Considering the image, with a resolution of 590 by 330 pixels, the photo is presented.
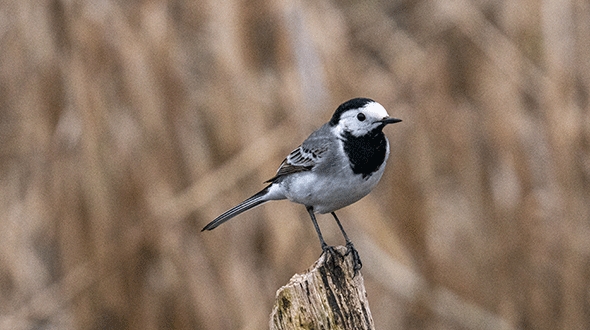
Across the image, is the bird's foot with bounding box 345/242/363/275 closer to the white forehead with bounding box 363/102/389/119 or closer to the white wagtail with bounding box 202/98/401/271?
the white wagtail with bounding box 202/98/401/271

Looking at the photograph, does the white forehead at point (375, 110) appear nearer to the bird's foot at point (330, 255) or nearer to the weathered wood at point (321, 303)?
the bird's foot at point (330, 255)

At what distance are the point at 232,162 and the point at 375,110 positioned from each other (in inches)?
42.2

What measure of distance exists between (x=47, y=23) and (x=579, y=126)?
2.57m

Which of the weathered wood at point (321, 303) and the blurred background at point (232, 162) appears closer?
the weathered wood at point (321, 303)

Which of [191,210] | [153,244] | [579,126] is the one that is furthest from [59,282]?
[579,126]

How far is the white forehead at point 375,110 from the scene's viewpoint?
6.20 ft

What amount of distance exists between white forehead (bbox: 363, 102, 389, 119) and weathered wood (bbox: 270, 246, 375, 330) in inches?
22.3

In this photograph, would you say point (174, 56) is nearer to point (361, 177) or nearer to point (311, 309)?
point (361, 177)

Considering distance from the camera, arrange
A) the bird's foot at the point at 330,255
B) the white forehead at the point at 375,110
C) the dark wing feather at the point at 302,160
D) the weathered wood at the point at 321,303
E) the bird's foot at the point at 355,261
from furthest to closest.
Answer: the dark wing feather at the point at 302,160
the white forehead at the point at 375,110
the bird's foot at the point at 355,261
the bird's foot at the point at 330,255
the weathered wood at the point at 321,303

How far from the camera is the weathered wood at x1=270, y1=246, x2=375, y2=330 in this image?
55.5 inches

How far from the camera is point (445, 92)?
3178 mm

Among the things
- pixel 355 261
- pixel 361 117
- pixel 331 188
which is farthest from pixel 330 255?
pixel 361 117

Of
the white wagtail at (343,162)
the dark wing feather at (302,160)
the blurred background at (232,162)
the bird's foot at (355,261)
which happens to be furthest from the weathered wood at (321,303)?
the blurred background at (232,162)

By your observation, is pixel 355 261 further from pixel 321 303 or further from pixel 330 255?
pixel 321 303
